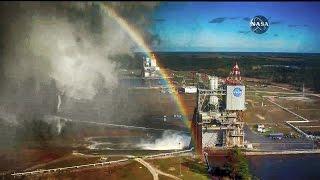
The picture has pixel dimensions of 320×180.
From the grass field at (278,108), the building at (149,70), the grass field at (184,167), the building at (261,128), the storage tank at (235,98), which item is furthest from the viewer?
the building at (149,70)

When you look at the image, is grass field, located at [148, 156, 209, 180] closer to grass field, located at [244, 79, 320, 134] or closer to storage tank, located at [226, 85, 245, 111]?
storage tank, located at [226, 85, 245, 111]

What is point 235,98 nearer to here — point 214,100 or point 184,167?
point 214,100

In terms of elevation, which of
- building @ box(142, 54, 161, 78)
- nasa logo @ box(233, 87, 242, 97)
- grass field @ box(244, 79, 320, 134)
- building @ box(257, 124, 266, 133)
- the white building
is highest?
building @ box(142, 54, 161, 78)

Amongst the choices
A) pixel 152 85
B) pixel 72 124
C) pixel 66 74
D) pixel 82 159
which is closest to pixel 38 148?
pixel 82 159

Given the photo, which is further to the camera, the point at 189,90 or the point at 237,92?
the point at 189,90

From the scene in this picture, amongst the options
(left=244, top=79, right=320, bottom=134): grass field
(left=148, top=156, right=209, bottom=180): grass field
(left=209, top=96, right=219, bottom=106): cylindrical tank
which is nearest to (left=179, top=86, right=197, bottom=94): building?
(left=244, top=79, right=320, bottom=134): grass field

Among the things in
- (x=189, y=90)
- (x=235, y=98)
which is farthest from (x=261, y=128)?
(x=189, y=90)

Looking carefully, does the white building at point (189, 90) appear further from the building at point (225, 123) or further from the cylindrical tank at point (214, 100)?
the building at point (225, 123)

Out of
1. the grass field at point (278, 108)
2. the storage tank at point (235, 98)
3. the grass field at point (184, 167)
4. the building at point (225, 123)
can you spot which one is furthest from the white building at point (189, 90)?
the grass field at point (184, 167)

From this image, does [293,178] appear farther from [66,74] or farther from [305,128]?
[66,74]

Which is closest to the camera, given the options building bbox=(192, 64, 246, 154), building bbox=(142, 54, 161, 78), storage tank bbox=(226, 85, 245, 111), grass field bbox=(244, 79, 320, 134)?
building bbox=(192, 64, 246, 154)

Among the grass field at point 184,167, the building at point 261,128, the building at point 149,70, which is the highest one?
the building at point 149,70
